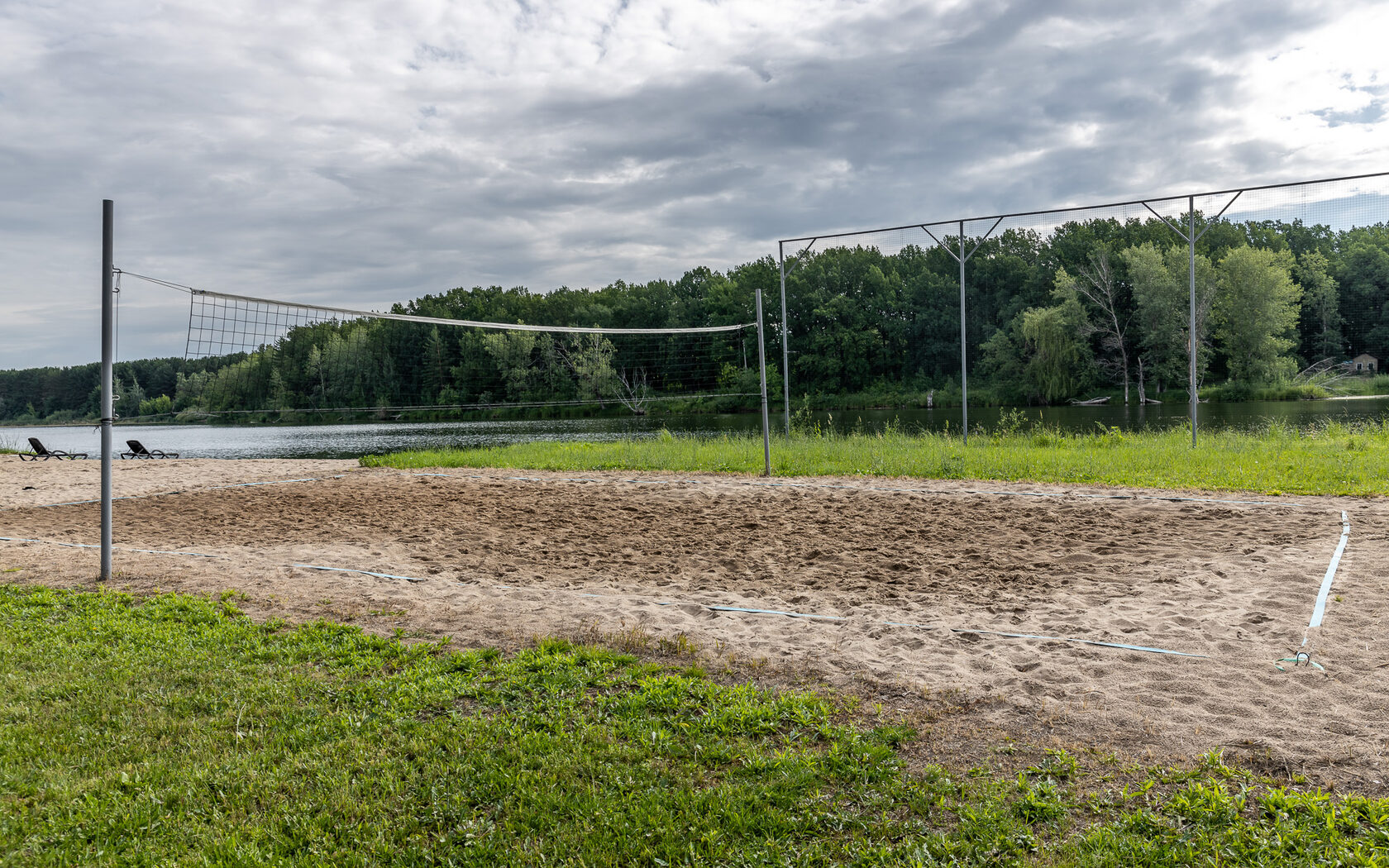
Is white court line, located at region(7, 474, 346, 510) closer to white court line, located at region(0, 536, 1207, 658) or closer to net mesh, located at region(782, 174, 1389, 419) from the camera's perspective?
white court line, located at region(0, 536, 1207, 658)

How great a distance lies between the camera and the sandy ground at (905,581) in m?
3.20

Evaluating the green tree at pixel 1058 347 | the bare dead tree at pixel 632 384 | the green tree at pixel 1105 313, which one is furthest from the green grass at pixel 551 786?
the green tree at pixel 1105 313

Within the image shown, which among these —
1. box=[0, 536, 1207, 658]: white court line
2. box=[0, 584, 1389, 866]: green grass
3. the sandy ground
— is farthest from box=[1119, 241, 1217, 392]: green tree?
box=[0, 584, 1389, 866]: green grass

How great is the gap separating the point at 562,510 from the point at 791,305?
35.9 meters

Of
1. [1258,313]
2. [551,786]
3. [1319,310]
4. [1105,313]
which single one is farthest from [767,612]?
[1319,310]

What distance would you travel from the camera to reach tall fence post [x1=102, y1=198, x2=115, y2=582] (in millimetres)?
5480

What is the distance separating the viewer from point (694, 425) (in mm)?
28297

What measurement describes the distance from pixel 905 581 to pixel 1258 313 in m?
26.6

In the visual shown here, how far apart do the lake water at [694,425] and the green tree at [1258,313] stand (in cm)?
131

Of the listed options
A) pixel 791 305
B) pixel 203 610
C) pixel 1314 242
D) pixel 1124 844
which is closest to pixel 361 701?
pixel 203 610

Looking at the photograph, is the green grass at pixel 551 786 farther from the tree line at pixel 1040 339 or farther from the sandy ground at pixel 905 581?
the tree line at pixel 1040 339

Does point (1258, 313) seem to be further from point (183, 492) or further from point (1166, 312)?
point (183, 492)

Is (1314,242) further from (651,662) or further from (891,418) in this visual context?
(651,662)

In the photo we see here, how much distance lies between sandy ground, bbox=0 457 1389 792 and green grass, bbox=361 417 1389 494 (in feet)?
3.84
